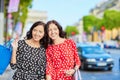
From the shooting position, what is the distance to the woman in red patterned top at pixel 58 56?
5.85 meters

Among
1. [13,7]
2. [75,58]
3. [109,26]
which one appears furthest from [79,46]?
[109,26]

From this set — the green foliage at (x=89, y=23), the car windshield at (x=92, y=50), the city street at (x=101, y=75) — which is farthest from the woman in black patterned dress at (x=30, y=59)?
the green foliage at (x=89, y=23)

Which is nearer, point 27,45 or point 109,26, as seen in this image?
point 27,45

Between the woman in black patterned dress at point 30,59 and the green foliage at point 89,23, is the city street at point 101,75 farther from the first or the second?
the green foliage at point 89,23

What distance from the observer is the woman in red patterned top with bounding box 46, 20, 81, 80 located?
19.2 feet

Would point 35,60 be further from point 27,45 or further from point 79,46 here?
point 79,46

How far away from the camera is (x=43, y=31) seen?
5.93m

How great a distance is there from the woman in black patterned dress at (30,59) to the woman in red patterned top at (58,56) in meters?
0.08

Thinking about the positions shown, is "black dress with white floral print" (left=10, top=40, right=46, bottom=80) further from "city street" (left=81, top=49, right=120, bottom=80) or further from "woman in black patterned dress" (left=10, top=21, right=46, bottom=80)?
"city street" (left=81, top=49, right=120, bottom=80)

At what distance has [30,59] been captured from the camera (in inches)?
229

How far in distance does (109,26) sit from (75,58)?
375 ft

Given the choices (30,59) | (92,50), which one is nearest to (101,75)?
(92,50)

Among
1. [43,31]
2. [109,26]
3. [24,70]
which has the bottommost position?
[109,26]

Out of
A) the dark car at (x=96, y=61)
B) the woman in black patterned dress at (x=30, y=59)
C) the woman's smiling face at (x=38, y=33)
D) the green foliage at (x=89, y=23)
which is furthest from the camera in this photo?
the green foliage at (x=89, y=23)
